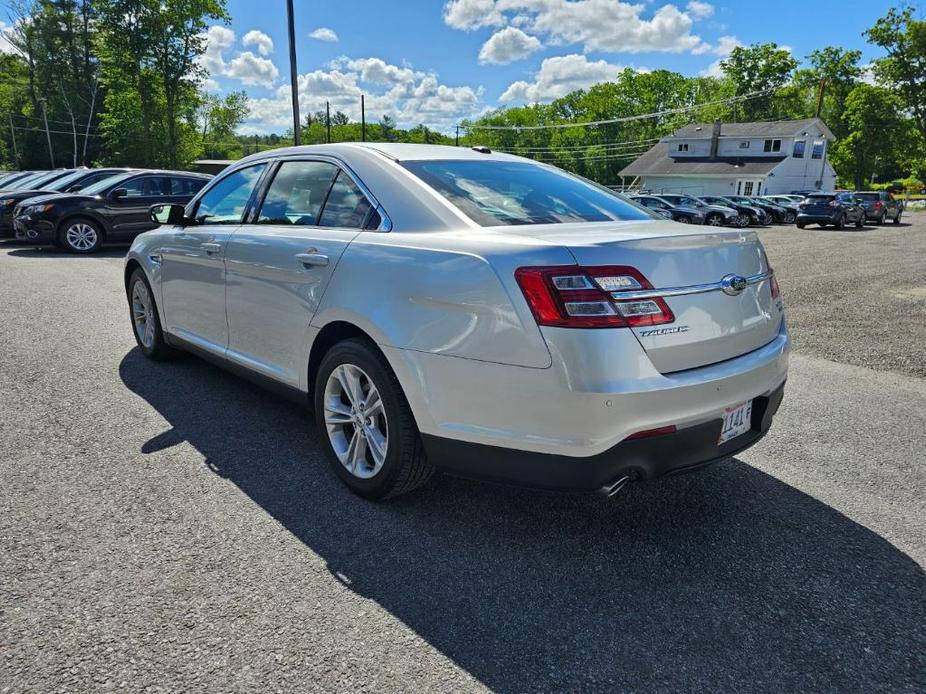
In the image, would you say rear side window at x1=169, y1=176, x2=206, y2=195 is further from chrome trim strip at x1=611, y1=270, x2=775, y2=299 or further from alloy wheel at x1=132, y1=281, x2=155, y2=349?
chrome trim strip at x1=611, y1=270, x2=775, y2=299

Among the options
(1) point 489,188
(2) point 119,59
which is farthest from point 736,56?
(1) point 489,188

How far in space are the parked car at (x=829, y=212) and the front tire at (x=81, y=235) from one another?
84.4 feet

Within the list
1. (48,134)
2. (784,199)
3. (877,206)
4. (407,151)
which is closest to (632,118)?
(784,199)

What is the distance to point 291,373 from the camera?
11.3 ft

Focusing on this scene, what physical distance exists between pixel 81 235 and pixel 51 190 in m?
2.57

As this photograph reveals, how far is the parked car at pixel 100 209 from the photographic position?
12531 millimetres

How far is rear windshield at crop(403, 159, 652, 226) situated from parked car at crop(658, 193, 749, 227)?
23985mm

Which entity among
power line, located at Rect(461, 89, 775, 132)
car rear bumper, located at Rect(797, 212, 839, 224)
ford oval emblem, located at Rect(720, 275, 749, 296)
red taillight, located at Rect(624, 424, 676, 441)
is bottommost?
car rear bumper, located at Rect(797, 212, 839, 224)

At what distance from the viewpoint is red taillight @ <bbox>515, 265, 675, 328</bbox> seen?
2.27 metres

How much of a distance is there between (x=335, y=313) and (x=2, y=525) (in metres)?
1.68

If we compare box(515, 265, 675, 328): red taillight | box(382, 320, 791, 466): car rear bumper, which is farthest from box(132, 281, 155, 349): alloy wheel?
box(515, 265, 675, 328): red taillight

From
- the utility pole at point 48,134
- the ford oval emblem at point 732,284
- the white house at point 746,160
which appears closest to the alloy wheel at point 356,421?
the ford oval emblem at point 732,284

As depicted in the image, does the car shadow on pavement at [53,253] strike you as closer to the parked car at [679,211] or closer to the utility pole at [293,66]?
the utility pole at [293,66]

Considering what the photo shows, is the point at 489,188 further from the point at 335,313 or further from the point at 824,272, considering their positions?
the point at 824,272
